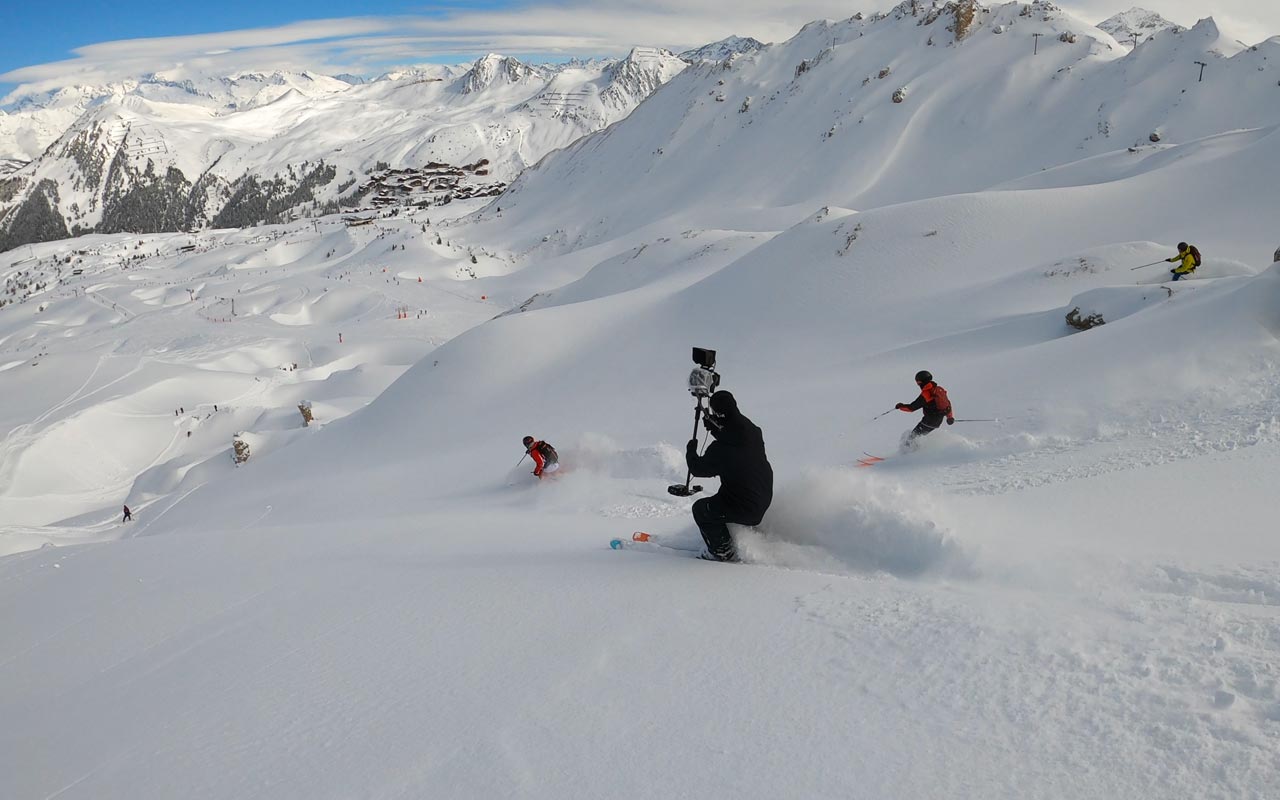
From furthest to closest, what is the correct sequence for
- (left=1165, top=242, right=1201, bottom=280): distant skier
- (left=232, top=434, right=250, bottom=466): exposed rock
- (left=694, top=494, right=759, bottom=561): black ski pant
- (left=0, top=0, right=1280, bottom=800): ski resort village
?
(left=232, top=434, right=250, bottom=466): exposed rock
(left=1165, top=242, right=1201, bottom=280): distant skier
(left=694, top=494, right=759, bottom=561): black ski pant
(left=0, top=0, right=1280, bottom=800): ski resort village

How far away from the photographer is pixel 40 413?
109 feet

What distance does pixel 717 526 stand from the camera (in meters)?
5.43

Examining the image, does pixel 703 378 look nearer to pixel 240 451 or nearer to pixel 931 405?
pixel 931 405

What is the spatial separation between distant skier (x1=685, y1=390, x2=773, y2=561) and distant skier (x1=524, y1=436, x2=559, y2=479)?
21.2ft

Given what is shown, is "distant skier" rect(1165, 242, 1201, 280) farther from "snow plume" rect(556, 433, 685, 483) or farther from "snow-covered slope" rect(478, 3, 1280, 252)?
"snow-covered slope" rect(478, 3, 1280, 252)

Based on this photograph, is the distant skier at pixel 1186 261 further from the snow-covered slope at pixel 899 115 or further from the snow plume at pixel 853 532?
the snow-covered slope at pixel 899 115

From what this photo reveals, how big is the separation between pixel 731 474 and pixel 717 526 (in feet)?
1.40

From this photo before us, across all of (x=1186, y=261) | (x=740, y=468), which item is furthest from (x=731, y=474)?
(x=1186, y=261)

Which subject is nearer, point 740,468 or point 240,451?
point 740,468

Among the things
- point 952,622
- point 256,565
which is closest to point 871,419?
point 952,622

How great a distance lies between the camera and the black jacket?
532 cm

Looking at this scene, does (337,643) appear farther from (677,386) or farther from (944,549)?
(677,386)

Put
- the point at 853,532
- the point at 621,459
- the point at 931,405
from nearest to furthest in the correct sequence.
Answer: the point at 853,532 → the point at 931,405 → the point at 621,459

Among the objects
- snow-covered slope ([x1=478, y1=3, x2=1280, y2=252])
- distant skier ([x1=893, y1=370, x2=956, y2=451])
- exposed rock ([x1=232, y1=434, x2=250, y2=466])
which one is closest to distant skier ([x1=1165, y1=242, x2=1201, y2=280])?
distant skier ([x1=893, y1=370, x2=956, y2=451])
